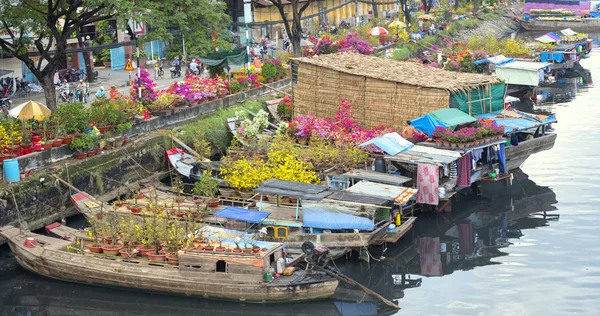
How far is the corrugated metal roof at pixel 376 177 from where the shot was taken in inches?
1159

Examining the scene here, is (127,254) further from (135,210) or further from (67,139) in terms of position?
(67,139)

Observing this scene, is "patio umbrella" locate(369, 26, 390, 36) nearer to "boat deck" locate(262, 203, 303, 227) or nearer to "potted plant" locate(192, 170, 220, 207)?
"potted plant" locate(192, 170, 220, 207)

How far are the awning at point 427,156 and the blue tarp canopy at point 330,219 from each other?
A: 4.99m

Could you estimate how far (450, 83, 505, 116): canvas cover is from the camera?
35.9m

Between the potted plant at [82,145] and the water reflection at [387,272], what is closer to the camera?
the water reflection at [387,272]

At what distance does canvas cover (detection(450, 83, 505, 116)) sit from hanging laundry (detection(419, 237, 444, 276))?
325 inches

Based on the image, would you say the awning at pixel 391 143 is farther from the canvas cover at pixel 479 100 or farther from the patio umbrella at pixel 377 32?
the patio umbrella at pixel 377 32

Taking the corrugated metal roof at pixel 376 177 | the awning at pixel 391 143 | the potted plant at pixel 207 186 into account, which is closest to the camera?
the corrugated metal roof at pixel 376 177

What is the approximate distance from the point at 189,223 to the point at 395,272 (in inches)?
252

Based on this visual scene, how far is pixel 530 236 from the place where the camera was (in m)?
29.7

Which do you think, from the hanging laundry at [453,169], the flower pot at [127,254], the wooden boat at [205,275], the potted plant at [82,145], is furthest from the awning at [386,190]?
the potted plant at [82,145]

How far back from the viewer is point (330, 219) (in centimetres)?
2653

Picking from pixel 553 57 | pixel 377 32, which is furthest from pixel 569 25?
pixel 377 32

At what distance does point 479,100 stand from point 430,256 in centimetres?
1112
